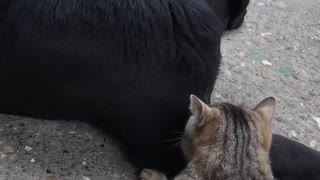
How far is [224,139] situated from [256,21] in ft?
4.78

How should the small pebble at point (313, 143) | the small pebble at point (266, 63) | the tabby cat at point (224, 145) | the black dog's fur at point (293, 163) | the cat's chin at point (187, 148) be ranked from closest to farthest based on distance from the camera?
1. the tabby cat at point (224, 145)
2. the cat's chin at point (187, 148)
3. the black dog's fur at point (293, 163)
4. the small pebble at point (313, 143)
5. the small pebble at point (266, 63)

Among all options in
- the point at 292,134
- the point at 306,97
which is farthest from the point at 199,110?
the point at 306,97

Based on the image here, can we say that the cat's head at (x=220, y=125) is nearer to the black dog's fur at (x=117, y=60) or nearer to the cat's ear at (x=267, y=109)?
the cat's ear at (x=267, y=109)

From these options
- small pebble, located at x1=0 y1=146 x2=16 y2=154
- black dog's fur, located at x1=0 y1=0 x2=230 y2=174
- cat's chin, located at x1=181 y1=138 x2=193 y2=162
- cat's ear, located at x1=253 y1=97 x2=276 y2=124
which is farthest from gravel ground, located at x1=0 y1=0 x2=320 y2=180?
cat's ear, located at x1=253 y1=97 x2=276 y2=124

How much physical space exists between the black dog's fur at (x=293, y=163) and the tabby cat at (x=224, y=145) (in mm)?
247

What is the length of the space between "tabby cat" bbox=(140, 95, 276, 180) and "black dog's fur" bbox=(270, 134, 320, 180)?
0.25 meters

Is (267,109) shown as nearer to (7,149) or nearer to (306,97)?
(306,97)

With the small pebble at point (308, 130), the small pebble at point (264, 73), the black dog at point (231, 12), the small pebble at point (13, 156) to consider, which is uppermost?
the black dog at point (231, 12)

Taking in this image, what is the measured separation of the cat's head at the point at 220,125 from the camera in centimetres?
199

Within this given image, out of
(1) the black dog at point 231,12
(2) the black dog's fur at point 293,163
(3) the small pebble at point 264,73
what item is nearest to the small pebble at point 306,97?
(3) the small pebble at point 264,73

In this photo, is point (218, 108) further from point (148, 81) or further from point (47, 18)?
point (47, 18)

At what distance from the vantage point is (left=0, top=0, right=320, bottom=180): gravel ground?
2.34 metres

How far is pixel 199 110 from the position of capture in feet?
6.46

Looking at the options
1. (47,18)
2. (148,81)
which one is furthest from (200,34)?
(47,18)
